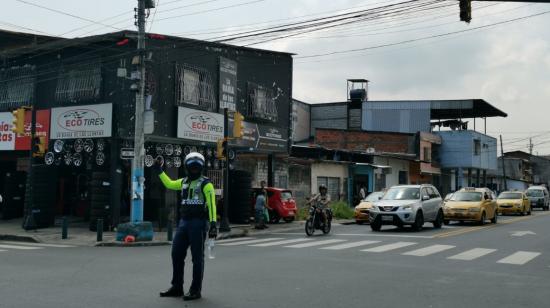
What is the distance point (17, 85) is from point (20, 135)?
3.11m

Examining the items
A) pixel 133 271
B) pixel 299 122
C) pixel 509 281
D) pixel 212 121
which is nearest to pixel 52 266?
pixel 133 271

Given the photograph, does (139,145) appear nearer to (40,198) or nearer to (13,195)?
(40,198)

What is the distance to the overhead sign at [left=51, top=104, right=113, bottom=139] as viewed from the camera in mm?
21406

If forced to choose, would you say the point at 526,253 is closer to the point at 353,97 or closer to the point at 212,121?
the point at 212,121

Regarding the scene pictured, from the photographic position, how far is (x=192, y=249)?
318 inches

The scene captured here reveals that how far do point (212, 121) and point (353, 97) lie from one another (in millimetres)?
37641

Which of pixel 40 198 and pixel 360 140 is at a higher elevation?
pixel 360 140

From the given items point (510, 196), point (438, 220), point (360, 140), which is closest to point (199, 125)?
→ point (438, 220)

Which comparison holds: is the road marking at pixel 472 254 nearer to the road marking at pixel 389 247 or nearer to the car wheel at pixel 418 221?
the road marking at pixel 389 247

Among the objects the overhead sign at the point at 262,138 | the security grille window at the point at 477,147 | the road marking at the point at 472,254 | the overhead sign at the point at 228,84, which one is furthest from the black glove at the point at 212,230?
the security grille window at the point at 477,147

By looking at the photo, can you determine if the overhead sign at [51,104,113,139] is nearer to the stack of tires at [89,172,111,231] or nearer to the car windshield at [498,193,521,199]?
the stack of tires at [89,172,111,231]

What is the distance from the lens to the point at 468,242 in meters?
17.4

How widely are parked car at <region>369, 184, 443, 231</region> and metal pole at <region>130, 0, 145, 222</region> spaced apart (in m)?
8.56

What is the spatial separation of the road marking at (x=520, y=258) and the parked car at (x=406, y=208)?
20.3ft
